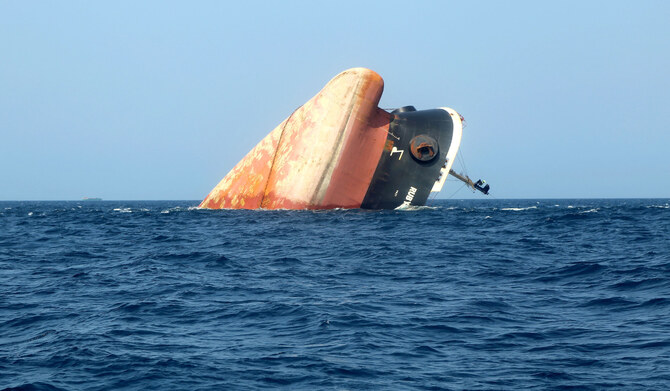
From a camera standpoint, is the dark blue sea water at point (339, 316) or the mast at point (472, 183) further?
the mast at point (472, 183)

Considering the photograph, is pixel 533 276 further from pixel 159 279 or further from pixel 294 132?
pixel 294 132

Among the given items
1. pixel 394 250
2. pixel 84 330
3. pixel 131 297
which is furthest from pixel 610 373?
pixel 394 250

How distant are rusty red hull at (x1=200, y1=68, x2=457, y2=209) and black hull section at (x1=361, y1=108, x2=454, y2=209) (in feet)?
0.35

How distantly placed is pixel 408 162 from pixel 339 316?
21.7 metres

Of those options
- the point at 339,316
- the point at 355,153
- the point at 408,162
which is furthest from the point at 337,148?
the point at 339,316

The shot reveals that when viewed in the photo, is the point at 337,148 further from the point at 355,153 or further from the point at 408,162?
the point at 408,162

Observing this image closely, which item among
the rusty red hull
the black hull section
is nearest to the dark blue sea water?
the rusty red hull

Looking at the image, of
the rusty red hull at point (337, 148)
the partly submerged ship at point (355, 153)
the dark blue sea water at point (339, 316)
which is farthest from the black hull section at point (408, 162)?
the dark blue sea water at point (339, 316)

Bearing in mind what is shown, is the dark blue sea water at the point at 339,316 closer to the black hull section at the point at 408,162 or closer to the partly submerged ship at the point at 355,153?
the partly submerged ship at the point at 355,153

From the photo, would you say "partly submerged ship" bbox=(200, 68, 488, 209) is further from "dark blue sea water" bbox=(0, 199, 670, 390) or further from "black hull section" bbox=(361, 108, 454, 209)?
"dark blue sea water" bbox=(0, 199, 670, 390)

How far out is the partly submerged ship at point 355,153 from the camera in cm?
3069

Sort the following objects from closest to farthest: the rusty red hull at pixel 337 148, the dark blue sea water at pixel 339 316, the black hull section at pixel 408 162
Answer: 1. the dark blue sea water at pixel 339 316
2. the rusty red hull at pixel 337 148
3. the black hull section at pixel 408 162

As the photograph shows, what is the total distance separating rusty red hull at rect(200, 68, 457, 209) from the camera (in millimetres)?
30609

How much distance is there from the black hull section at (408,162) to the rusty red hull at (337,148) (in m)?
0.11
